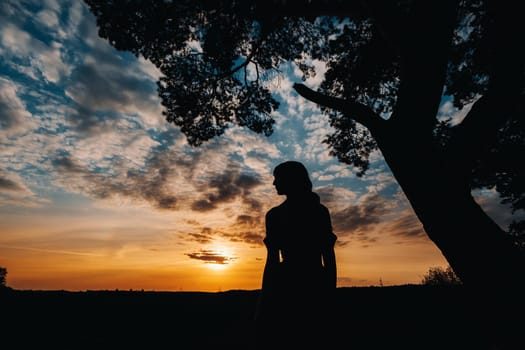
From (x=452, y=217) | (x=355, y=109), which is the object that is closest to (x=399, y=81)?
(x=355, y=109)

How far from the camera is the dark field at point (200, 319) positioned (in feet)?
11.8

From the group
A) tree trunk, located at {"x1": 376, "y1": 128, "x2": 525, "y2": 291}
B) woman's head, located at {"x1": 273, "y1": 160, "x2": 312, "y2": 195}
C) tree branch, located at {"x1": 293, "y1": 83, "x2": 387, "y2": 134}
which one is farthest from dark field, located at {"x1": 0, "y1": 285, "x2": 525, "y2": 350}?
tree branch, located at {"x1": 293, "y1": 83, "x2": 387, "y2": 134}

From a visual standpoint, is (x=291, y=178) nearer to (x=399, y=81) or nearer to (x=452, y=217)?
(x=452, y=217)

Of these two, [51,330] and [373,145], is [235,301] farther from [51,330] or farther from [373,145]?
[373,145]

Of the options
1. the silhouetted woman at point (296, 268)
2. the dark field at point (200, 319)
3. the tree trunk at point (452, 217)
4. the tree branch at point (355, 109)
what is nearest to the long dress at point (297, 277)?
the silhouetted woman at point (296, 268)

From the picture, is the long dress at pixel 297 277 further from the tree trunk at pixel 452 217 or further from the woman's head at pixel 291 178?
the tree trunk at pixel 452 217

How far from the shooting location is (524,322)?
280 centimetres

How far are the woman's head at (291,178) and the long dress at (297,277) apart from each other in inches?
3.4

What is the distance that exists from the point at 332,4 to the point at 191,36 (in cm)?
489

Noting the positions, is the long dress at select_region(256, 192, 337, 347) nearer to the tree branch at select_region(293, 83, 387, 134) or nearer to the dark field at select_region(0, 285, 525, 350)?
the dark field at select_region(0, 285, 525, 350)

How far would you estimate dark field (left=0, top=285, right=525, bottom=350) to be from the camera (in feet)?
11.8

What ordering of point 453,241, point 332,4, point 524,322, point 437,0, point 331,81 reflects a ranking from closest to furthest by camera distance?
point 524,322 < point 453,241 < point 437,0 < point 332,4 < point 331,81

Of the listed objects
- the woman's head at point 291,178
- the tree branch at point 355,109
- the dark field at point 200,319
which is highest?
the tree branch at point 355,109

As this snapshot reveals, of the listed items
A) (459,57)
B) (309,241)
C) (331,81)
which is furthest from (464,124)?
(459,57)
